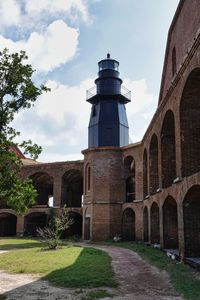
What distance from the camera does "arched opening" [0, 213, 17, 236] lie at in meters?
33.2

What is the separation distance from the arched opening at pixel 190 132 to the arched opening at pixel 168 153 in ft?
10.5

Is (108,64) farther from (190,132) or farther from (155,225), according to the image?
(190,132)

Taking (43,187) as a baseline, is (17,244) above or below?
below

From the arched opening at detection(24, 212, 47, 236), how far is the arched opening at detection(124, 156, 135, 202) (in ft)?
31.3

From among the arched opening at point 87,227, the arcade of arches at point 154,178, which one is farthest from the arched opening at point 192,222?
the arched opening at point 87,227

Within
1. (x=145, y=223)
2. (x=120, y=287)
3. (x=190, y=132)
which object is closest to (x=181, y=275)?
(x=120, y=287)

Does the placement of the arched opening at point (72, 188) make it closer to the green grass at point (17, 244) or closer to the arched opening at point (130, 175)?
the arched opening at point (130, 175)

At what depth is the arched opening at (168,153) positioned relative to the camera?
16545 millimetres

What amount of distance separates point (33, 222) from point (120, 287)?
984 inches

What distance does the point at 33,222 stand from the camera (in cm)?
3238

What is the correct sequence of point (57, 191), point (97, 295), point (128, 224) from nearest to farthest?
point (97, 295) < point (128, 224) < point (57, 191)

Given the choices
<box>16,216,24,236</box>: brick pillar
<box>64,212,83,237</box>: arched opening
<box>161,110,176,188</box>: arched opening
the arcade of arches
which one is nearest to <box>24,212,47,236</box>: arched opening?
the arcade of arches

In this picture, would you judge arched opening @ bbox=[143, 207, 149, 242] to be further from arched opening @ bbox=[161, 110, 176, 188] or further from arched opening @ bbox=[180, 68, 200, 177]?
arched opening @ bbox=[180, 68, 200, 177]

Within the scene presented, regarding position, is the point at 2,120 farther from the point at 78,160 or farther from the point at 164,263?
the point at 78,160
